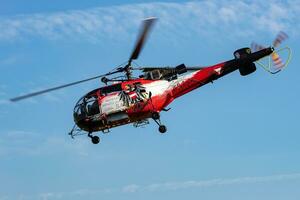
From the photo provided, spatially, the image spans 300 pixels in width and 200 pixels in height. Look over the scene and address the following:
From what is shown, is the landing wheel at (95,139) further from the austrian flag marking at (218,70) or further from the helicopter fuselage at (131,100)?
the austrian flag marking at (218,70)

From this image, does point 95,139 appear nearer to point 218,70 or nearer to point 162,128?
point 162,128

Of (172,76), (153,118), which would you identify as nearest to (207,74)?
(172,76)

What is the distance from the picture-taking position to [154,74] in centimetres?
4666

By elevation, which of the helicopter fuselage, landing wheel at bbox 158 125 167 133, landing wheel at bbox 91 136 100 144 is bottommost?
landing wheel at bbox 158 125 167 133

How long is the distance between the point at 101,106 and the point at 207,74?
10131 mm

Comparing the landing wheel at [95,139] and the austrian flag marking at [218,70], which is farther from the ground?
the austrian flag marking at [218,70]

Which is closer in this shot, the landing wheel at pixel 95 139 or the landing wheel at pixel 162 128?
the landing wheel at pixel 162 128

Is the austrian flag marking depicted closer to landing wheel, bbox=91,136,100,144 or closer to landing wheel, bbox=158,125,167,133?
landing wheel, bbox=158,125,167,133

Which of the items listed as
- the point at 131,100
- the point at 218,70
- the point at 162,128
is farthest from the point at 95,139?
the point at 218,70

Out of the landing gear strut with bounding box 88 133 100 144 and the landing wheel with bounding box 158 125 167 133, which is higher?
the landing gear strut with bounding box 88 133 100 144

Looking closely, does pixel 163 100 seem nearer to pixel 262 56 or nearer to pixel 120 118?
pixel 120 118

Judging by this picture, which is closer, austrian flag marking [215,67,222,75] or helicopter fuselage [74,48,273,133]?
helicopter fuselage [74,48,273,133]

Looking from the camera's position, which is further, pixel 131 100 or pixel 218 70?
pixel 218 70

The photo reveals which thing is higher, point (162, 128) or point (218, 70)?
point (218, 70)
